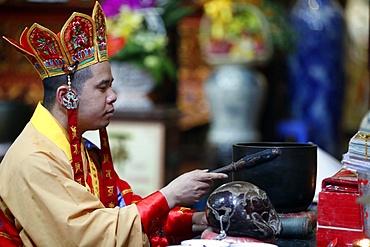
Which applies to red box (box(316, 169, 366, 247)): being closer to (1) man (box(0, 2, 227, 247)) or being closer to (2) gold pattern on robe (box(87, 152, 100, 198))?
(1) man (box(0, 2, 227, 247))

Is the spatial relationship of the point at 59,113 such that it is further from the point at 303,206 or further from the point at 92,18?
the point at 303,206

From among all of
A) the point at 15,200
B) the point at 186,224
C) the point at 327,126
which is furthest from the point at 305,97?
the point at 15,200

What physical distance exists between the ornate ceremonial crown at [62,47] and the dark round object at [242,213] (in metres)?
0.60

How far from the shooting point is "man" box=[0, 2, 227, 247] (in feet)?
8.65

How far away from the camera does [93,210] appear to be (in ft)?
8.84

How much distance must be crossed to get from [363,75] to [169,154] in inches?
118

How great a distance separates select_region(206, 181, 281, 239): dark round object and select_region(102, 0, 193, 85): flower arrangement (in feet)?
11.0

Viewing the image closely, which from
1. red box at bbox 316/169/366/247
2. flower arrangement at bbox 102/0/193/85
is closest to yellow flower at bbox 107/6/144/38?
flower arrangement at bbox 102/0/193/85

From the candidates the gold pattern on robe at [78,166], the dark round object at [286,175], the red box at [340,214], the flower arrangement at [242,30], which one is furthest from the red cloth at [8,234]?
the flower arrangement at [242,30]

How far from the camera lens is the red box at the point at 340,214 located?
263cm

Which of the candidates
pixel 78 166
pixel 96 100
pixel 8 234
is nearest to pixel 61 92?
pixel 96 100

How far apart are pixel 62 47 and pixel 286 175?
2.44 ft

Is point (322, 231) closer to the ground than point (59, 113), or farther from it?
closer to the ground

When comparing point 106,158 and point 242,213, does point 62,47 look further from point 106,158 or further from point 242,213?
point 242,213
